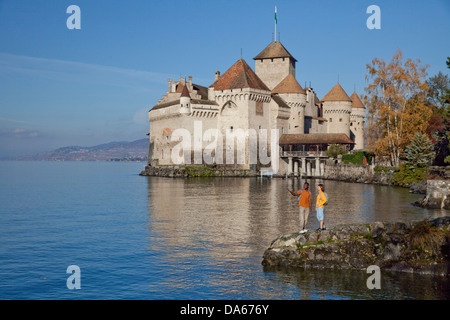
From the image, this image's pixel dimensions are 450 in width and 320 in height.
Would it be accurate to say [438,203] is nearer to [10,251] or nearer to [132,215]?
[132,215]

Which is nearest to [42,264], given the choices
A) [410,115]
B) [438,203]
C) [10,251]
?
[10,251]

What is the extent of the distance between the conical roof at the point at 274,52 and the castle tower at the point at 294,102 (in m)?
7.46

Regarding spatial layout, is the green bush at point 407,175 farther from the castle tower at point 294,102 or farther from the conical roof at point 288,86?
the conical roof at point 288,86

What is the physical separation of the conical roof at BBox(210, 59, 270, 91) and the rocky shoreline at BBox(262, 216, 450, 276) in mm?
57112

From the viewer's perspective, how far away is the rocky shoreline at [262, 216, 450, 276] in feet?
52.6

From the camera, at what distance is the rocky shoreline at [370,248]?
631 inches

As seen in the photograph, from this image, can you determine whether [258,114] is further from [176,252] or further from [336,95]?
[176,252]

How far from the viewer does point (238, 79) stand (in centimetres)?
7456

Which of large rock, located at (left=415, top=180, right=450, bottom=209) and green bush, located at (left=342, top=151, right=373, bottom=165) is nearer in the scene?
large rock, located at (left=415, top=180, right=450, bottom=209)

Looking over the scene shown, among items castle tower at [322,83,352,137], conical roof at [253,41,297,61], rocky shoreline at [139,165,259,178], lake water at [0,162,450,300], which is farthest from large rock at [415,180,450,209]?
conical roof at [253,41,297,61]

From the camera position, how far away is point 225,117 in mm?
75812

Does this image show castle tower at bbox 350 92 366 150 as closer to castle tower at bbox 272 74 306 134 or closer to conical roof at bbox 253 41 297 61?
conical roof at bbox 253 41 297 61

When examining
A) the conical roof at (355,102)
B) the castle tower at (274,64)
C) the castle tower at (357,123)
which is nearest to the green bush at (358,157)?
the castle tower at (274,64)
